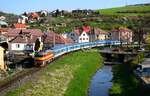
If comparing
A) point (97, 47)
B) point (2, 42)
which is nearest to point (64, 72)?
point (2, 42)

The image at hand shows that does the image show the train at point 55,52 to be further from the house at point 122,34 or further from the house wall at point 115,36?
the house wall at point 115,36

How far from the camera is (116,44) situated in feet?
400

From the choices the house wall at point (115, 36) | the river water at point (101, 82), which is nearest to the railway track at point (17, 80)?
the river water at point (101, 82)

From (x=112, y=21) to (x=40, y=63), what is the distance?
367 feet

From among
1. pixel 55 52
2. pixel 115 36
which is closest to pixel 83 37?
pixel 115 36

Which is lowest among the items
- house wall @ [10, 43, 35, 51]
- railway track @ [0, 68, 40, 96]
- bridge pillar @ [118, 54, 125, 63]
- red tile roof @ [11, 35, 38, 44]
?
bridge pillar @ [118, 54, 125, 63]

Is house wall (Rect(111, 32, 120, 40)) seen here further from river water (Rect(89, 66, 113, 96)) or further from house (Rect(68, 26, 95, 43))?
river water (Rect(89, 66, 113, 96))

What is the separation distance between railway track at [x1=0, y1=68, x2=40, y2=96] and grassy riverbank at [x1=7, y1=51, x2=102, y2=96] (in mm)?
995

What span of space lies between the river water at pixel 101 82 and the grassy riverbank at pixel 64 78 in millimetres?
798

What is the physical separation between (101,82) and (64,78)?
7.41 meters

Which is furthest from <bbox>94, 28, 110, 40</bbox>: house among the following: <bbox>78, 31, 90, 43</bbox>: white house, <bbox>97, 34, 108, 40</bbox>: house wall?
<bbox>78, 31, 90, 43</bbox>: white house

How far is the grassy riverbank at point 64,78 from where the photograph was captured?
45428mm

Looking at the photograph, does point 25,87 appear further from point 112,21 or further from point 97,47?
point 112,21

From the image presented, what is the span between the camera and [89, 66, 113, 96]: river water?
5273 cm
